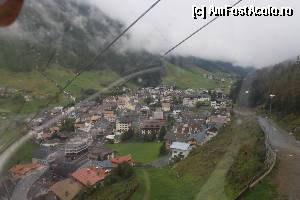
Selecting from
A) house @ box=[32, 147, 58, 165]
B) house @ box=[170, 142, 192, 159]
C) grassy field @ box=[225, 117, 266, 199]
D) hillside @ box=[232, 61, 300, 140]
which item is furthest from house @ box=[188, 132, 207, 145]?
grassy field @ box=[225, 117, 266, 199]

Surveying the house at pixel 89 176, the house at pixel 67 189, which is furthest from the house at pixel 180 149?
the house at pixel 67 189

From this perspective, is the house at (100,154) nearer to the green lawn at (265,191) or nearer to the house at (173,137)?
the house at (173,137)

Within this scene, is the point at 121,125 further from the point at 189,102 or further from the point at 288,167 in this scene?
the point at 288,167

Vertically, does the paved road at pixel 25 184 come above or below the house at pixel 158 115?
below

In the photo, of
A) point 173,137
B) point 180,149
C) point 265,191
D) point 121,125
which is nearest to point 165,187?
point 265,191

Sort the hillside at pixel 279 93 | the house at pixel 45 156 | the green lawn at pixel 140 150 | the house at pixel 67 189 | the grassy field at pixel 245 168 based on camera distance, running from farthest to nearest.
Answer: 1. the green lawn at pixel 140 150
2. the house at pixel 45 156
3. the hillside at pixel 279 93
4. the house at pixel 67 189
5. the grassy field at pixel 245 168

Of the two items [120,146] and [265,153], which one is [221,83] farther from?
[265,153]

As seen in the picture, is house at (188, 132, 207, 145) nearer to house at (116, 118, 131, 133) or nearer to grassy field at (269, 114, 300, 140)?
grassy field at (269, 114, 300, 140)
